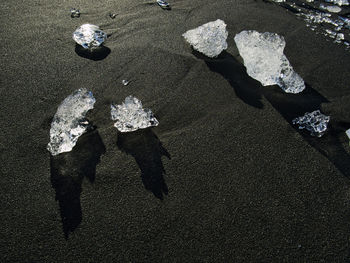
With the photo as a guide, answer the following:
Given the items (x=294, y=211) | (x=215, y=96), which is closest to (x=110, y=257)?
(x=294, y=211)

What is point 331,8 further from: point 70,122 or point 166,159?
point 70,122

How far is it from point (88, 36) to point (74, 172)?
4.87 feet

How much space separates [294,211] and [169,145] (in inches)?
36.9

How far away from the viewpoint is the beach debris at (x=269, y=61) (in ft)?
8.43

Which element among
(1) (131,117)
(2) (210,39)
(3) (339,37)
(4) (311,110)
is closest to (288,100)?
(4) (311,110)

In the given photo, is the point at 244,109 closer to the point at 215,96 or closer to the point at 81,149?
the point at 215,96

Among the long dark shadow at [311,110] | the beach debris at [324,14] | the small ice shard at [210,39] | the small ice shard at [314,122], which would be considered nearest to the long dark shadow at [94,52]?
the small ice shard at [210,39]

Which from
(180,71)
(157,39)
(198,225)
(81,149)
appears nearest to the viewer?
(198,225)

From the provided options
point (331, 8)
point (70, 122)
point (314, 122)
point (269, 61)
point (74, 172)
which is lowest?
point (74, 172)

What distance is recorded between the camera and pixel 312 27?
11.4 feet

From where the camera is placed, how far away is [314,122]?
87.4 inches

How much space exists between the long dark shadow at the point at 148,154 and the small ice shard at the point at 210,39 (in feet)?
3.93

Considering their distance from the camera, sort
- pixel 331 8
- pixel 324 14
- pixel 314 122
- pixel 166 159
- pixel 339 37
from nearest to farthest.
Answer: pixel 166 159
pixel 314 122
pixel 339 37
pixel 324 14
pixel 331 8

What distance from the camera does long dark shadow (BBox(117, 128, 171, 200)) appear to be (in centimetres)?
179
